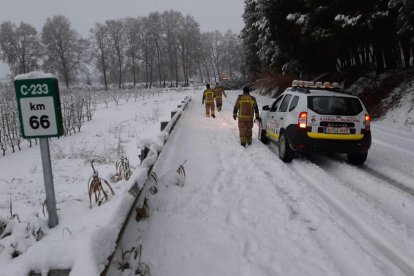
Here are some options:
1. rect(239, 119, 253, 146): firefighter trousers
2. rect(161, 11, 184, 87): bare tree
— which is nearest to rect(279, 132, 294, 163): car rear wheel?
rect(239, 119, 253, 146): firefighter trousers

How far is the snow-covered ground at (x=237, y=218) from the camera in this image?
339 centimetres

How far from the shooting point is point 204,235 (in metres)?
4.36

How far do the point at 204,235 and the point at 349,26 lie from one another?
487 inches

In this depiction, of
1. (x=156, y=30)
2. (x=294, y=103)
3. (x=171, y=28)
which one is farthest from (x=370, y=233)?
(x=171, y=28)

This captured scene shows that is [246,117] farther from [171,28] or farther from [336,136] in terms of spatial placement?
[171,28]

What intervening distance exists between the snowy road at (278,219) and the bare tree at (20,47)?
5463 cm

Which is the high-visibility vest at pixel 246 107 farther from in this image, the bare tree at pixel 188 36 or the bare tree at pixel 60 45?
the bare tree at pixel 188 36

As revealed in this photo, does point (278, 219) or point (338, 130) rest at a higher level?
point (338, 130)

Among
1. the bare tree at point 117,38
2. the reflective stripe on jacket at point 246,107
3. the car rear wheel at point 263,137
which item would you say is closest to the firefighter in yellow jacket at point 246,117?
the reflective stripe on jacket at point 246,107

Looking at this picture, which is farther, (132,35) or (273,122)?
(132,35)

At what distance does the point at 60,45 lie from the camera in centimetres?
5650

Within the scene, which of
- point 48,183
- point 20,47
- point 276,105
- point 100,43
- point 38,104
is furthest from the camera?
point 100,43

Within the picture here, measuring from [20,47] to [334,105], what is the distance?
57981 mm

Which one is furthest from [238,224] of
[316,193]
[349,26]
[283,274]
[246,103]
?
[349,26]
